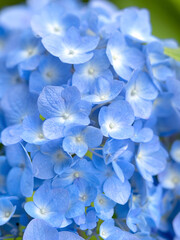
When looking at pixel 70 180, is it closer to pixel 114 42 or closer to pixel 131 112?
pixel 131 112

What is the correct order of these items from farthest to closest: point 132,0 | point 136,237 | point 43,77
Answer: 1. point 132,0
2. point 43,77
3. point 136,237

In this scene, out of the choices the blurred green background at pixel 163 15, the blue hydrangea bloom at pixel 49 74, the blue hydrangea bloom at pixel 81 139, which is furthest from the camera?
the blurred green background at pixel 163 15

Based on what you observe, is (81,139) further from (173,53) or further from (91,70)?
(173,53)

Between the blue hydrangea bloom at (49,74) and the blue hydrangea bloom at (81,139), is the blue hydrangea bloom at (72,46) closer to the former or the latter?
the blue hydrangea bloom at (49,74)

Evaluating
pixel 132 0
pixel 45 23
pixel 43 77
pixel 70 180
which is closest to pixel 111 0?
pixel 132 0

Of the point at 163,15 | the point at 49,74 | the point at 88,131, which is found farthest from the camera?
the point at 163,15

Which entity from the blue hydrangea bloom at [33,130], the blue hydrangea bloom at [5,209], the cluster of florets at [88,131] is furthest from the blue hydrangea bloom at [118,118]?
the blue hydrangea bloom at [5,209]

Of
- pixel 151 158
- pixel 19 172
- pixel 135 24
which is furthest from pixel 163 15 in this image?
pixel 19 172
